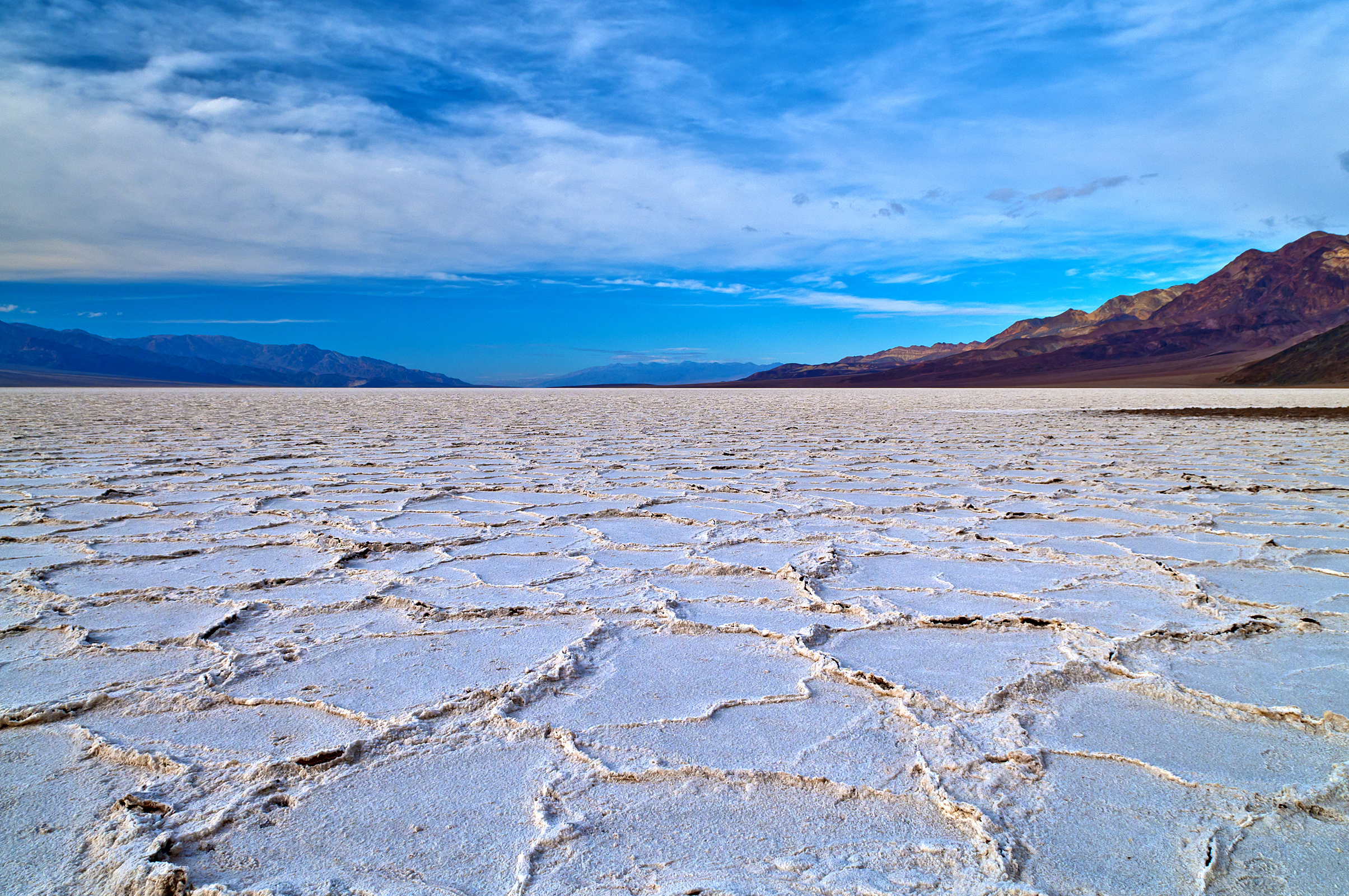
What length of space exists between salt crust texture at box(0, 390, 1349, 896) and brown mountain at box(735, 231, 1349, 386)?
205 ft

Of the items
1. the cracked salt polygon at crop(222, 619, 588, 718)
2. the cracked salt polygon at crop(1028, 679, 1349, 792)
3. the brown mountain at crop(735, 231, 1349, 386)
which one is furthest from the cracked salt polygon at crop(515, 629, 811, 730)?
the brown mountain at crop(735, 231, 1349, 386)

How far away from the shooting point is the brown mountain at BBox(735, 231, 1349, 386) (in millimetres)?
74562

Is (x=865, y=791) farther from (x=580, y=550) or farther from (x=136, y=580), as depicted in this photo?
(x=136, y=580)

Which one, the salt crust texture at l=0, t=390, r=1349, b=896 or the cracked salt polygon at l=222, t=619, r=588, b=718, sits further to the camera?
the cracked salt polygon at l=222, t=619, r=588, b=718

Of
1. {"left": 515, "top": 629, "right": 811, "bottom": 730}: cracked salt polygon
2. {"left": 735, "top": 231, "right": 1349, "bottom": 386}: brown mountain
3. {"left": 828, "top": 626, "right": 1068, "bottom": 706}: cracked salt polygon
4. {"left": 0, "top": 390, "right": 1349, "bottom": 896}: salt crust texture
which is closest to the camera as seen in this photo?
{"left": 0, "top": 390, "right": 1349, "bottom": 896}: salt crust texture

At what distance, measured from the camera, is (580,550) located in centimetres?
271

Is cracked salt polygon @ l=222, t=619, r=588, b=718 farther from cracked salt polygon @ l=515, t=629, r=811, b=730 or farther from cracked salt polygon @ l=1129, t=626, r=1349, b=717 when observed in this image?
cracked salt polygon @ l=1129, t=626, r=1349, b=717

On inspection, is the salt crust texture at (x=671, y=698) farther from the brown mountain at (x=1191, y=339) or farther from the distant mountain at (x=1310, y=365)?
the brown mountain at (x=1191, y=339)

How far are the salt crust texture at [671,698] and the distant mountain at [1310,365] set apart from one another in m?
44.8

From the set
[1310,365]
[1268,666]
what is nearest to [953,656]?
[1268,666]

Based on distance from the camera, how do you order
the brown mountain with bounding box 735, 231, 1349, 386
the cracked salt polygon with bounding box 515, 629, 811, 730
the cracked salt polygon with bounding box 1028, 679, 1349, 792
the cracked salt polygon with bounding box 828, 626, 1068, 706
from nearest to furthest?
the cracked salt polygon with bounding box 1028, 679, 1349, 792
the cracked salt polygon with bounding box 515, 629, 811, 730
the cracked salt polygon with bounding box 828, 626, 1068, 706
the brown mountain with bounding box 735, 231, 1349, 386

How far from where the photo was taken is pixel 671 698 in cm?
148

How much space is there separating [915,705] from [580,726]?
622 millimetres

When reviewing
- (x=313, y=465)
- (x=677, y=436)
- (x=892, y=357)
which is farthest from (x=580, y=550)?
(x=892, y=357)
